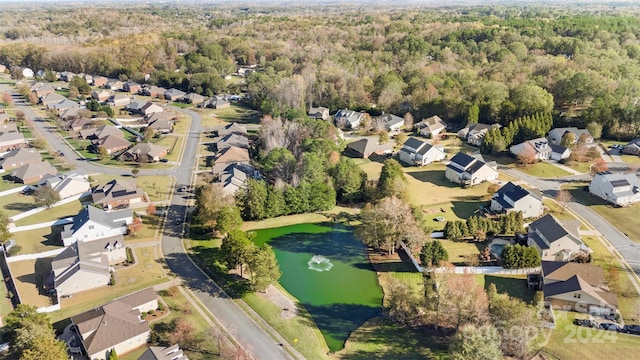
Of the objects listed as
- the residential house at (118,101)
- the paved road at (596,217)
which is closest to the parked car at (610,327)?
the paved road at (596,217)

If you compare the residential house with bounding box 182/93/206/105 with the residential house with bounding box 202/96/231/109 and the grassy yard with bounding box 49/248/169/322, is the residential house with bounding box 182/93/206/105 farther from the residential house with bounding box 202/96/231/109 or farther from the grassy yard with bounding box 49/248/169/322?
the grassy yard with bounding box 49/248/169/322

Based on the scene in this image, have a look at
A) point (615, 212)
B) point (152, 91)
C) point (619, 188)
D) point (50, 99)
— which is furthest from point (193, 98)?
point (615, 212)

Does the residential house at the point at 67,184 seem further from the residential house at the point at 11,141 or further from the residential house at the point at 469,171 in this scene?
the residential house at the point at 469,171

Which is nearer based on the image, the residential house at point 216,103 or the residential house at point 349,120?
the residential house at point 349,120

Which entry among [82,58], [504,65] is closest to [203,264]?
[504,65]

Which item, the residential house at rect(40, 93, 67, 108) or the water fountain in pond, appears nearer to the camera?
the water fountain in pond

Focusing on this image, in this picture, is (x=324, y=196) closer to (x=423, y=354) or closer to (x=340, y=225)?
(x=340, y=225)

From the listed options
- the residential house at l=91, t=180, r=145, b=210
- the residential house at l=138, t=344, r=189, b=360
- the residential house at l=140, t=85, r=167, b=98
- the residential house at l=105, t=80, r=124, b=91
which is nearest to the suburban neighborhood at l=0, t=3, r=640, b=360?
the residential house at l=138, t=344, r=189, b=360

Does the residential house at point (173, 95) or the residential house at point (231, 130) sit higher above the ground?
the residential house at point (231, 130)
